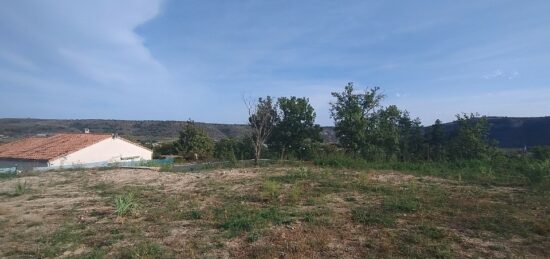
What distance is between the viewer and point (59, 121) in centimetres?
9019

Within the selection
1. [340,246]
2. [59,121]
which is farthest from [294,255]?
[59,121]

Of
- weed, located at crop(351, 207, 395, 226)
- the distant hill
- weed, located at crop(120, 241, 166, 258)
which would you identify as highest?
the distant hill

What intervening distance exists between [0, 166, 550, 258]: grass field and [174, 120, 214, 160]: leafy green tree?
25.4m

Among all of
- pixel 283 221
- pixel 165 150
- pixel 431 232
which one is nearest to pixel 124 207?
pixel 283 221

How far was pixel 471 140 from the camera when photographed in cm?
2683

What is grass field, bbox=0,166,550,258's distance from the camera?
544 cm

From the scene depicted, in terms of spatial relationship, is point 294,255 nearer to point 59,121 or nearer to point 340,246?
point 340,246

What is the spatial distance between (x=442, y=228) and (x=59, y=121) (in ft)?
316

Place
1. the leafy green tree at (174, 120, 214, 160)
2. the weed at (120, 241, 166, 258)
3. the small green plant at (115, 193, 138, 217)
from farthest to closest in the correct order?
the leafy green tree at (174, 120, 214, 160) < the small green plant at (115, 193, 138, 217) < the weed at (120, 241, 166, 258)

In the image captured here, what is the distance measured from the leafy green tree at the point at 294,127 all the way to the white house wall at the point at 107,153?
10.6 meters

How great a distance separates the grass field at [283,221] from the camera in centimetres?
544

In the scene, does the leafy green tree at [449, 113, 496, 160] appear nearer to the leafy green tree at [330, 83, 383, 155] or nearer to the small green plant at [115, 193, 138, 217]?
the leafy green tree at [330, 83, 383, 155]

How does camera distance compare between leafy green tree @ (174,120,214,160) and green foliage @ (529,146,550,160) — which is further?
leafy green tree @ (174,120,214,160)

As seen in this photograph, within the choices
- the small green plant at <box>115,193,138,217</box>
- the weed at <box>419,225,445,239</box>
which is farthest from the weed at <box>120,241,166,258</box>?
the weed at <box>419,225,445,239</box>
